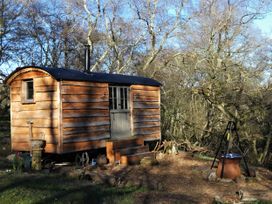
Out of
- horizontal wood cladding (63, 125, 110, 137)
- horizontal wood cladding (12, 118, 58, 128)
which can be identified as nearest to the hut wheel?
horizontal wood cladding (63, 125, 110, 137)

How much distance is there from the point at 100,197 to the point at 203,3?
63.1 ft

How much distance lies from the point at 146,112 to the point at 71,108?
3871 millimetres

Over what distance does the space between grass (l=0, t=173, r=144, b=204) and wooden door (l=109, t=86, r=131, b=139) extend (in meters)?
4.00

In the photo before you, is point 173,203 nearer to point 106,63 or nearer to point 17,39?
point 17,39

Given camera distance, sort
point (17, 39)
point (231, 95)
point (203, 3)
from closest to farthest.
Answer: point (231, 95), point (17, 39), point (203, 3)

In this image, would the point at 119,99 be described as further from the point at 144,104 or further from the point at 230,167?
the point at 230,167

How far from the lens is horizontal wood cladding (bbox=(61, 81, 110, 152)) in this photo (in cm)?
1016

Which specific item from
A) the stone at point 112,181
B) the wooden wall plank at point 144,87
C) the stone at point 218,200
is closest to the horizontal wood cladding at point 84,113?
the wooden wall plank at point 144,87

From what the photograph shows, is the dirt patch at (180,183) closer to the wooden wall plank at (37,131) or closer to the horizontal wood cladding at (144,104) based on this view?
the wooden wall plank at (37,131)

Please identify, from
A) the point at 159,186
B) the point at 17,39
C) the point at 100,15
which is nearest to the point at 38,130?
the point at 159,186

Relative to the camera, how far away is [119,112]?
484 inches

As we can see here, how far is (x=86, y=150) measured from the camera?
35.5 feet

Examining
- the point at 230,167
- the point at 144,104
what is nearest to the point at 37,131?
Answer: the point at 144,104

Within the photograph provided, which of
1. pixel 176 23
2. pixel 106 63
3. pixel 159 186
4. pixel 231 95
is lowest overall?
pixel 159 186
